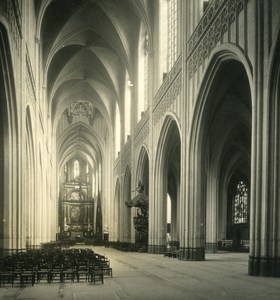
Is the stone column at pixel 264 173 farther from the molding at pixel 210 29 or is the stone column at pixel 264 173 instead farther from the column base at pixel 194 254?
→ the column base at pixel 194 254

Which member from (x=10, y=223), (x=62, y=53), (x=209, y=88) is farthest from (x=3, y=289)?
(x=62, y=53)

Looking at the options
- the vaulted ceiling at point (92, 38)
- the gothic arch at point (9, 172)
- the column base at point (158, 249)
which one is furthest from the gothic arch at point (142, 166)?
the gothic arch at point (9, 172)

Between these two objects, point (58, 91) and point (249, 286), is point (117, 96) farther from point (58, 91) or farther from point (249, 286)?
point (249, 286)

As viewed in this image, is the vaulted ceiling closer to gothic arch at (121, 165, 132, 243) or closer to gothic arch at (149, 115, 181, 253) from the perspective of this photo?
gothic arch at (121, 165, 132, 243)

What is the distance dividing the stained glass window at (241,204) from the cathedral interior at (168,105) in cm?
9

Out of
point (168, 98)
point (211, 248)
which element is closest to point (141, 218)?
point (211, 248)

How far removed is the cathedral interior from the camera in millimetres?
13420

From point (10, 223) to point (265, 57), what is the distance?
36.6 feet

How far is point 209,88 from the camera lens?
19.0 m

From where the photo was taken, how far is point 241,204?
4397 centimetres

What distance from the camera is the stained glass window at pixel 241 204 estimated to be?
43344 mm

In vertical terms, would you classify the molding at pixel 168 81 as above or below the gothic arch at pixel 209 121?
above

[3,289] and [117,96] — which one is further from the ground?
[117,96]

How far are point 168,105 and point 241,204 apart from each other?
70.9ft
